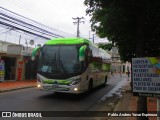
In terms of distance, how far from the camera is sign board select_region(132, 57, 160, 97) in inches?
254

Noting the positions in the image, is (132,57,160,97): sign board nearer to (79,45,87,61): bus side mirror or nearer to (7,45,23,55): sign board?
(79,45,87,61): bus side mirror

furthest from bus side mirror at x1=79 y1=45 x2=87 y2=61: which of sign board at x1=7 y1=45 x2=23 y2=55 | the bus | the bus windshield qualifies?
sign board at x1=7 y1=45 x2=23 y2=55

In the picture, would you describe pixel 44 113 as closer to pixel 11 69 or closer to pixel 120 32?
pixel 120 32

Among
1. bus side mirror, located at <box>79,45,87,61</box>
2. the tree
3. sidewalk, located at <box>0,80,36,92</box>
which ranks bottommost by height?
sidewalk, located at <box>0,80,36,92</box>

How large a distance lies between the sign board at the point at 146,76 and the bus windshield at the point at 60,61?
7.54m

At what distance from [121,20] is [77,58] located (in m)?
6.33

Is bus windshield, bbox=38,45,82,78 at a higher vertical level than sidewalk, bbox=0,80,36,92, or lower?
higher

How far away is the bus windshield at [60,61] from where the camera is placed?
1420cm

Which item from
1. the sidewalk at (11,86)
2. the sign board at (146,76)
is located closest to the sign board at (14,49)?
the sidewalk at (11,86)

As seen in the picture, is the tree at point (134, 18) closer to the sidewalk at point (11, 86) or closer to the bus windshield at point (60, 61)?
the bus windshield at point (60, 61)

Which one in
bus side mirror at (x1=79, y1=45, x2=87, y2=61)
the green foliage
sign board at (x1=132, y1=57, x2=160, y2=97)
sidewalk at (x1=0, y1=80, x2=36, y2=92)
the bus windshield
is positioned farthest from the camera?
sidewalk at (x1=0, y1=80, x2=36, y2=92)

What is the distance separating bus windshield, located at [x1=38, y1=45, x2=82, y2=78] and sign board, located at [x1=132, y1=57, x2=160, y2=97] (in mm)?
7535

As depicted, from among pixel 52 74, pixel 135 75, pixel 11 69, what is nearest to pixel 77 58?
pixel 52 74

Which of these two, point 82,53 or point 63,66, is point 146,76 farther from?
point 63,66
